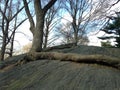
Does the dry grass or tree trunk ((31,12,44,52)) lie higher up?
tree trunk ((31,12,44,52))

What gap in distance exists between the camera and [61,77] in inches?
276

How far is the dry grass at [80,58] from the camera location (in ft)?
23.4

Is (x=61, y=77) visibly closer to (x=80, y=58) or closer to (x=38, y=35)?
(x=80, y=58)

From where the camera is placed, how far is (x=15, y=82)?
24.1 ft

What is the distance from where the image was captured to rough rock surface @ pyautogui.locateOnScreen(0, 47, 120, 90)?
6.48m

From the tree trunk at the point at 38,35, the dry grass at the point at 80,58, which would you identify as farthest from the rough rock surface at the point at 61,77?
the tree trunk at the point at 38,35

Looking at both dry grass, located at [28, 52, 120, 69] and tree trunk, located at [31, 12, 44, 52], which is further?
tree trunk, located at [31, 12, 44, 52]

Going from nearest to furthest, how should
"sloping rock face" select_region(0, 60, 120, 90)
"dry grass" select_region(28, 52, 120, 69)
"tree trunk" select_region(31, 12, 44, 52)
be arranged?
1. "sloping rock face" select_region(0, 60, 120, 90)
2. "dry grass" select_region(28, 52, 120, 69)
3. "tree trunk" select_region(31, 12, 44, 52)

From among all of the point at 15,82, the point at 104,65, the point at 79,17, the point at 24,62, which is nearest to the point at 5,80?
the point at 15,82

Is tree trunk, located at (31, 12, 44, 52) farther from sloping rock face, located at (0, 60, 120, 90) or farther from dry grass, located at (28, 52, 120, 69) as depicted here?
sloping rock face, located at (0, 60, 120, 90)

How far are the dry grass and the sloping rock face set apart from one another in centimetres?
10

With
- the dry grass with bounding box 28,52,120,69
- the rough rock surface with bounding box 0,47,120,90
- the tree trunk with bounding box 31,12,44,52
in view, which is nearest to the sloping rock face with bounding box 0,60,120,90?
the rough rock surface with bounding box 0,47,120,90

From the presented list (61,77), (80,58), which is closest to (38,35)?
(80,58)

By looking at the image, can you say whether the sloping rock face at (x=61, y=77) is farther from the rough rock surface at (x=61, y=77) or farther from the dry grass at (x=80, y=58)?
the dry grass at (x=80, y=58)
